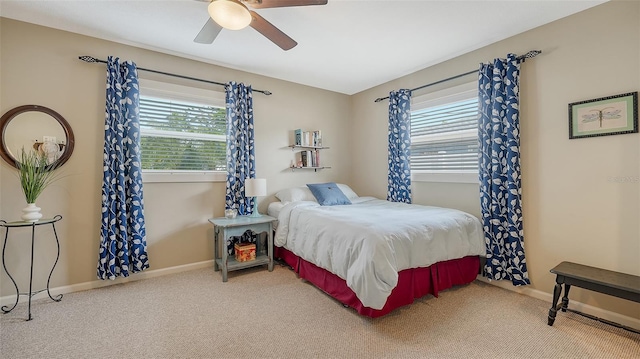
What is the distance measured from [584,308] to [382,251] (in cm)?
182

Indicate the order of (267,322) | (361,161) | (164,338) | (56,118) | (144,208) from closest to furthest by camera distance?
(164,338)
(267,322)
(56,118)
(144,208)
(361,161)

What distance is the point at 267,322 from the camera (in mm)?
2104

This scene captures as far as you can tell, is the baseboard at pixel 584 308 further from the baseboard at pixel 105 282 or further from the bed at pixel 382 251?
the baseboard at pixel 105 282

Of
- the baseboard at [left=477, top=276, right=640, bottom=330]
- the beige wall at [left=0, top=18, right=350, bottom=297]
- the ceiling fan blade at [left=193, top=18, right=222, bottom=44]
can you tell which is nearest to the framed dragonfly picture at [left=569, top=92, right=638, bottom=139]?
the baseboard at [left=477, top=276, right=640, bottom=330]

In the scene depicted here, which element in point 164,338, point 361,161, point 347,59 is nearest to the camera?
point 164,338

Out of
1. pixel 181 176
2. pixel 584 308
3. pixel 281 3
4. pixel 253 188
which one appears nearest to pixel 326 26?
pixel 281 3

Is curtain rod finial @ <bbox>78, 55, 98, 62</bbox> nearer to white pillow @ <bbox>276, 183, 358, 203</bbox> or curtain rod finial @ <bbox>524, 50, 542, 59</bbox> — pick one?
white pillow @ <bbox>276, 183, 358, 203</bbox>

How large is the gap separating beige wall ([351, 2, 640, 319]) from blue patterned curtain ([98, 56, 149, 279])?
376cm

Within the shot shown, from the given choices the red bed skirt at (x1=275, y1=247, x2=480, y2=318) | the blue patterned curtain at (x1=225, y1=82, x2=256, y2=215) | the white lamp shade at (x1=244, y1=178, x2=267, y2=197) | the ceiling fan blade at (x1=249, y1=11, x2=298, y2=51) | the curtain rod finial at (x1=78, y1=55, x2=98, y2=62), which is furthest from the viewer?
the blue patterned curtain at (x1=225, y1=82, x2=256, y2=215)

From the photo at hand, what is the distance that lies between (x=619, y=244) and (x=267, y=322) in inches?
110

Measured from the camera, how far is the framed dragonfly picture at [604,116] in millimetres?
2055

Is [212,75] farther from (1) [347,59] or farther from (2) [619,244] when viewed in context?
(2) [619,244]

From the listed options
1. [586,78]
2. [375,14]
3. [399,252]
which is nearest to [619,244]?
[586,78]

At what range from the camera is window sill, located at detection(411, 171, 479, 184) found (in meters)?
3.03
